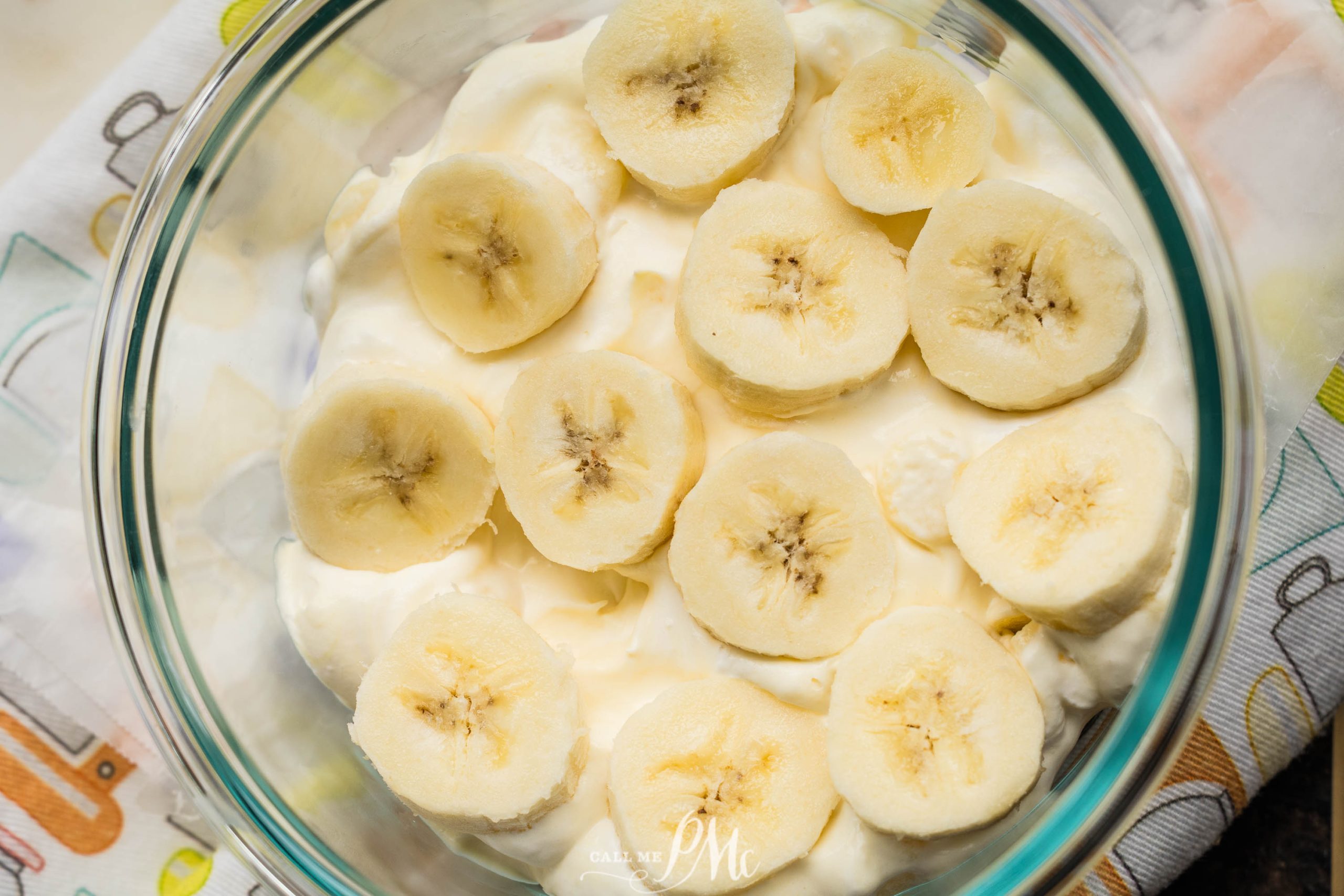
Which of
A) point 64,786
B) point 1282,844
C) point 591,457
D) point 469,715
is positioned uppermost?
point 591,457

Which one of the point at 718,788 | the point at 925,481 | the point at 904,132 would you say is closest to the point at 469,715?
the point at 718,788

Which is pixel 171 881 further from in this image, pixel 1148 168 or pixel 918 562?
pixel 1148 168

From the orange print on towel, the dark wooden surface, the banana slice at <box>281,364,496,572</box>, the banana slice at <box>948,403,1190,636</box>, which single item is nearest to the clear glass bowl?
the banana slice at <box>948,403,1190,636</box>

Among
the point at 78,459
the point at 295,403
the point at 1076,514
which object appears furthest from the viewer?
the point at 78,459

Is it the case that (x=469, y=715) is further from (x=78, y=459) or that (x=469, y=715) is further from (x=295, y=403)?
(x=78, y=459)

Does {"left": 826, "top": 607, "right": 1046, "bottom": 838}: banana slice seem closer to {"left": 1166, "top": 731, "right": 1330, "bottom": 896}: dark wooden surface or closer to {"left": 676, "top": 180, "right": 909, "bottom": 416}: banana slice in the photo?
{"left": 676, "top": 180, "right": 909, "bottom": 416}: banana slice

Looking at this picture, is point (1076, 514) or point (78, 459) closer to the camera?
point (1076, 514)

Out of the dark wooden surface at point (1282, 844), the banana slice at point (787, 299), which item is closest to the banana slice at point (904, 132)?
the banana slice at point (787, 299)
